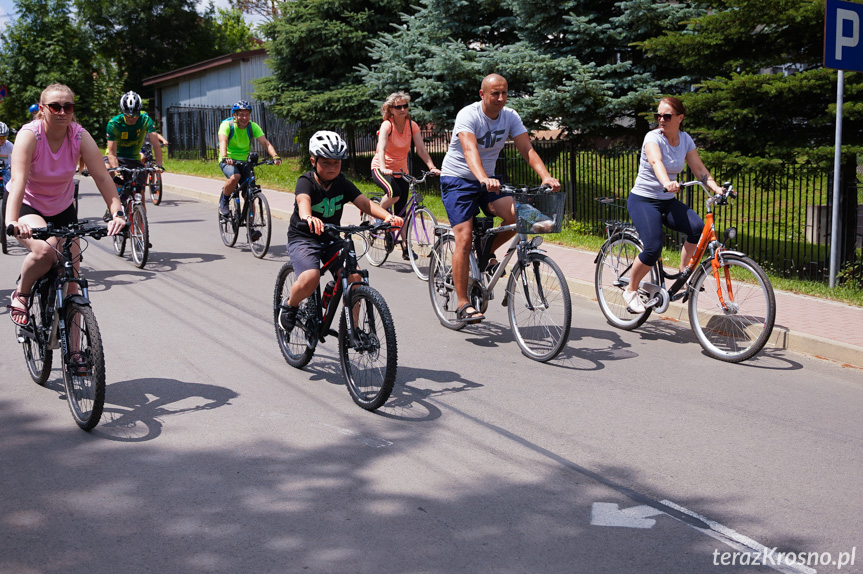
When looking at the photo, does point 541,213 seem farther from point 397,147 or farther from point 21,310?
point 397,147

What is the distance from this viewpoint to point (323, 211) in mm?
6355

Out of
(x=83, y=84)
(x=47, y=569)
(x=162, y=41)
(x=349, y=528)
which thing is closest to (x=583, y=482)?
(x=349, y=528)

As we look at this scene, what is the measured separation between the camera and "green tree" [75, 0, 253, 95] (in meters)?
57.1

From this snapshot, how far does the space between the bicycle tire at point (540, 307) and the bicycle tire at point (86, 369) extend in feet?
10.8

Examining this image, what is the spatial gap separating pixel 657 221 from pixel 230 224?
23.4 ft

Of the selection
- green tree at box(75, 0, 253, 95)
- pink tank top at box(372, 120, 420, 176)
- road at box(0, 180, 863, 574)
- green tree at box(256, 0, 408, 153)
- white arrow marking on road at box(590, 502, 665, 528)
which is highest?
green tree at box(75, 0, 253, 95)

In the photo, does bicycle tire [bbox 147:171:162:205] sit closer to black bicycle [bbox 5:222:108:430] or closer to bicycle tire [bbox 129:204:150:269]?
bicycle tire [bbox 129:204:150:269]

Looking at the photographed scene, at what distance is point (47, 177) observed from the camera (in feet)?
19.1

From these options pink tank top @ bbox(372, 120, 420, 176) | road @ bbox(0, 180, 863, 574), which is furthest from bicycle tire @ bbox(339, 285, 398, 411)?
pink tank top @ bbox(372, 120, 420, 176)

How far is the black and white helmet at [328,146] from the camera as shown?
19.7ft

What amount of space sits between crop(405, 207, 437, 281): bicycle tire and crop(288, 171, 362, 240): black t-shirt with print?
13.6 ft

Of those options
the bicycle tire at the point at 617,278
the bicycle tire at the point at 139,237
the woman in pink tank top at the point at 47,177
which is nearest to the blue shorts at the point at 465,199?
the bicycle tire at the point at 617,278

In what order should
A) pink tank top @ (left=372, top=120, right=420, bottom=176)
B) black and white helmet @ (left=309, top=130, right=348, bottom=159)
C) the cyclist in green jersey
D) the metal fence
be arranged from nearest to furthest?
black and white helmet @ (left=309, top=130, right=348, bottom=159), the metal fence, pink tank top @ (left=372, top=120, right=420, bottom=176), the cyclist in green jersey

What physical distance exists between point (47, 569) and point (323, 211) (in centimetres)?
327
